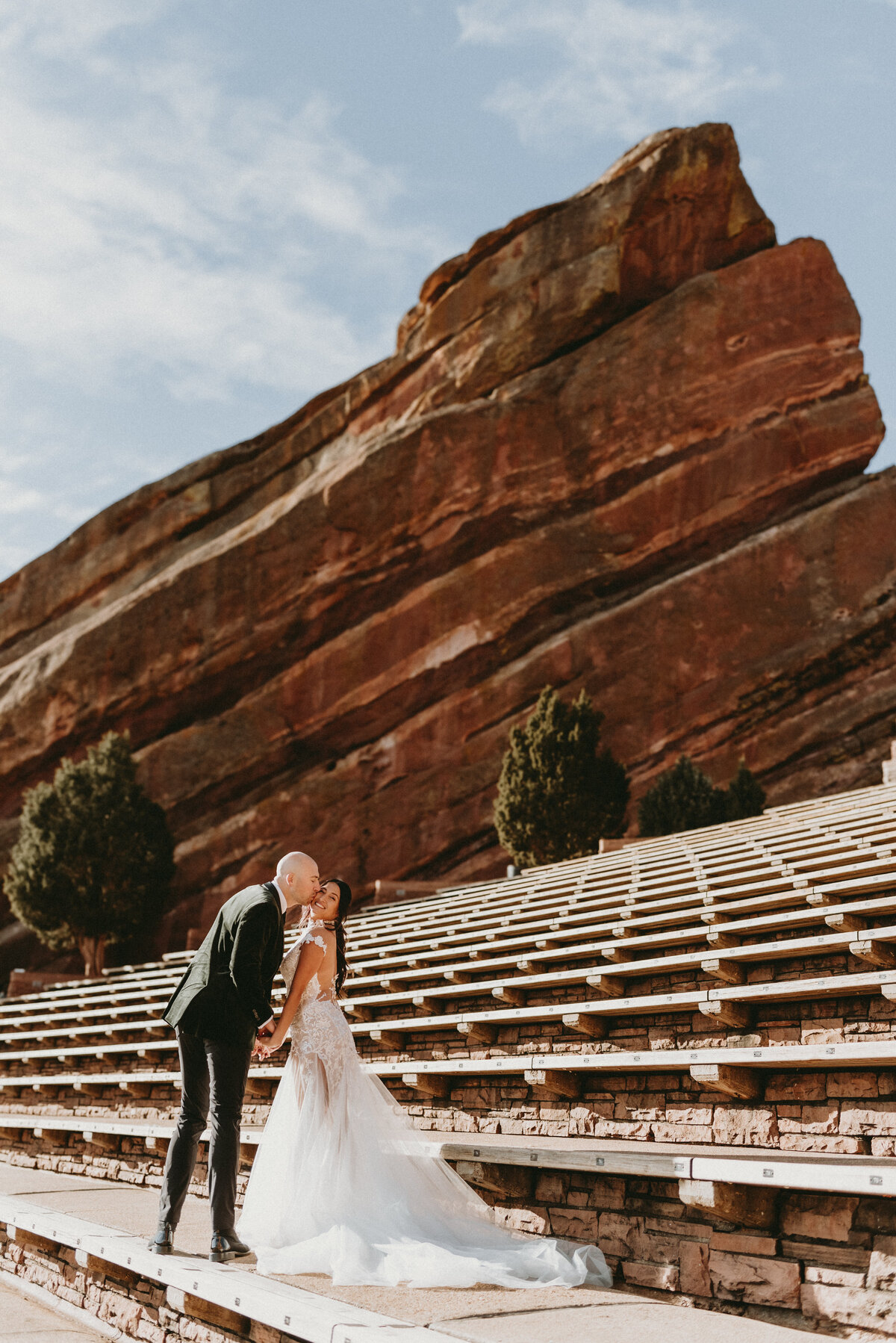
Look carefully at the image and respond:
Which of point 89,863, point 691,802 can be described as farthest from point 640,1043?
point 89,863

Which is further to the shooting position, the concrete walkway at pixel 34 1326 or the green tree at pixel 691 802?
the green tree at pixel 691 802

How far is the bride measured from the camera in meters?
3.79

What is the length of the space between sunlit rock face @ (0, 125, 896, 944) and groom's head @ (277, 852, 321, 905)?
19142 millimetres

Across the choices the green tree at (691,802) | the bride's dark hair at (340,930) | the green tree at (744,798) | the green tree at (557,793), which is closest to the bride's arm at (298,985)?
the bride's dark hair at (340,930)

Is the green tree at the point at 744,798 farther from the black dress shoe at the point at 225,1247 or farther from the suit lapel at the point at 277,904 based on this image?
the black dress shoe at the point at 225,1247

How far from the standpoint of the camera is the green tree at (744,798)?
19.6 metres

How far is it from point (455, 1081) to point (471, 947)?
2156 millimetres

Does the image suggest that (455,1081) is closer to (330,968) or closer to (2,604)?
(330,968)

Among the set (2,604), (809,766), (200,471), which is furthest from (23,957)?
(809,766)

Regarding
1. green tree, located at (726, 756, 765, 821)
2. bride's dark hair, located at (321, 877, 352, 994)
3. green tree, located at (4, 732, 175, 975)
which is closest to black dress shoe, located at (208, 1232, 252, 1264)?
bride's dark hair, located at (321, 877, 352, 994)

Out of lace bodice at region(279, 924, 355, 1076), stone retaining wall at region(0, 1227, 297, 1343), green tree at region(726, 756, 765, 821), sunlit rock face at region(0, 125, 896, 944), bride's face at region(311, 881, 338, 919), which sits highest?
sunlit rock face at region(0, 125, 896, 944)

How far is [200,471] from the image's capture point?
104 ft

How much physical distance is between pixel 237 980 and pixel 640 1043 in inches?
92.2

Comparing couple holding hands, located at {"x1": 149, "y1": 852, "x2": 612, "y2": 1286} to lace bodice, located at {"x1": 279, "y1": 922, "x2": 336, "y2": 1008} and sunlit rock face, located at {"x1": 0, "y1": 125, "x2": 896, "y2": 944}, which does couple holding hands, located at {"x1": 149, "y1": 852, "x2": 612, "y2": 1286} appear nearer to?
lace bodice, located at {"x1": 279, "y1": 922, "x2": 336, "y2": 1008}
